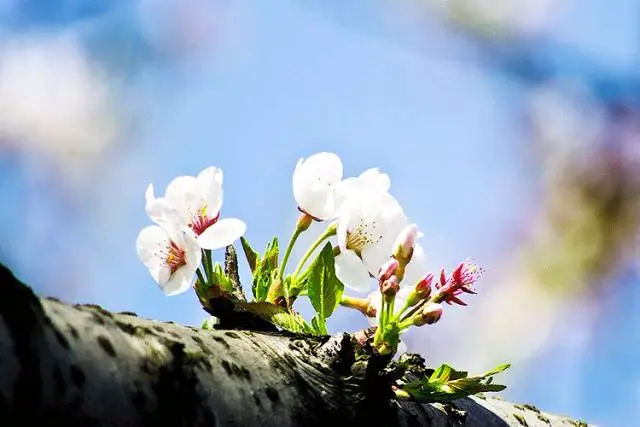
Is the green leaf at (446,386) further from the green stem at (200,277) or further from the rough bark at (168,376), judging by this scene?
the green stem at (200,277)

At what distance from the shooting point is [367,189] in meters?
1.10

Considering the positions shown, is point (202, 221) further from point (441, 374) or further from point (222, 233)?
point (441, 374)

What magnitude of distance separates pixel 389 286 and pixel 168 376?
14.0 inches

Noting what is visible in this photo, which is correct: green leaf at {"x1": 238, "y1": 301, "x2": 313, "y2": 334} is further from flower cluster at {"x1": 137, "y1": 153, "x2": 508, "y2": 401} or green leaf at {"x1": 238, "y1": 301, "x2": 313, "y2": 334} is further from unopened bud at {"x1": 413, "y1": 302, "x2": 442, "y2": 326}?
unopened bud at {"x1": 413, "y1": 302, "x2": 442, "y2": 326}

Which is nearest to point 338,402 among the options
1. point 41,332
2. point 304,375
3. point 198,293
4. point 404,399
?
point 304,375

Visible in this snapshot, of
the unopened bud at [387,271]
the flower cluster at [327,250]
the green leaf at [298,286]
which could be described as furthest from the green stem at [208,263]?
the unopened bud at [387,271]

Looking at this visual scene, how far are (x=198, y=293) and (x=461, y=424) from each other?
363mm

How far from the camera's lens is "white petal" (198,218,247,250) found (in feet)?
3.37

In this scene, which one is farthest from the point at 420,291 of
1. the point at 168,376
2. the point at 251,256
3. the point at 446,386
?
the point at 168,376

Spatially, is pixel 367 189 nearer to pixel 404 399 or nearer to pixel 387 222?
pixel 387 222

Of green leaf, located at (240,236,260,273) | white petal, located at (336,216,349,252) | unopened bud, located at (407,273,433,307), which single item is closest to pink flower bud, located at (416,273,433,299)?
unopened bud, located at (407,273,433,307)

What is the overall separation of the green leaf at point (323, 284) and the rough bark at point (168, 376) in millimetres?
105

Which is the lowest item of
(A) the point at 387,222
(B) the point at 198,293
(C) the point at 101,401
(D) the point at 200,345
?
(C) the point at 101,401

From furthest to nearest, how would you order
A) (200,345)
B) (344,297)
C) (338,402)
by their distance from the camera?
(344,297) → (338,402) → (200,345)
